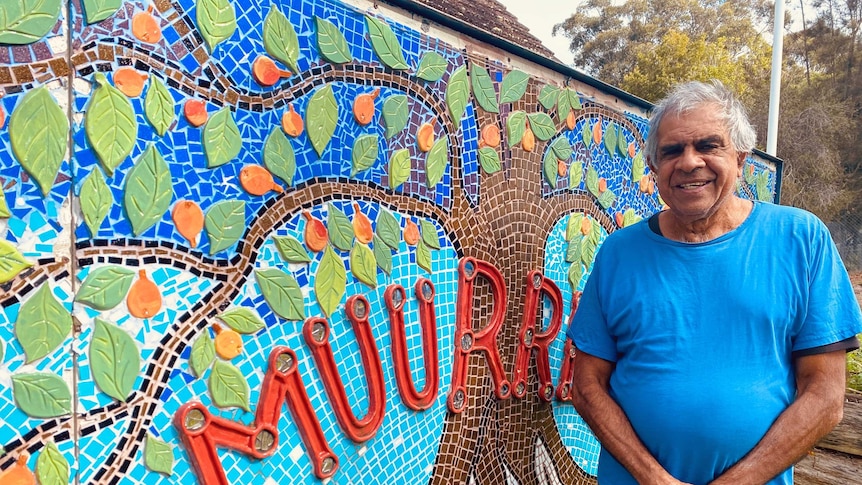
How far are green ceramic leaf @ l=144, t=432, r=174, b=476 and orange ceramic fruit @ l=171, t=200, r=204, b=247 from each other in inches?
17.6

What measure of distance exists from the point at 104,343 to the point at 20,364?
0.49ft

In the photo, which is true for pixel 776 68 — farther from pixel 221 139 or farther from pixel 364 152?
pixel 221 139

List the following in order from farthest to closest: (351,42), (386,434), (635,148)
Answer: (635,148), (386,434), (351,42)

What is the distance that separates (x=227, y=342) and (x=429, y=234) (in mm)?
768

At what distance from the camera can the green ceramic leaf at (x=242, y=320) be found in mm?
1492

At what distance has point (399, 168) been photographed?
1.91 meters

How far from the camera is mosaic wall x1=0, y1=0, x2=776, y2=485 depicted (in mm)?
1232

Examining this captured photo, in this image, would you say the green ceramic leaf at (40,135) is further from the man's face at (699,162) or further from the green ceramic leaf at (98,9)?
the man's face at (699,162)

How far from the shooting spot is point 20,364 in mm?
1193

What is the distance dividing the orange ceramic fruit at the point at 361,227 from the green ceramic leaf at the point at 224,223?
35 cm

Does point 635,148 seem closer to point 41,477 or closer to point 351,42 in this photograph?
point 351,42

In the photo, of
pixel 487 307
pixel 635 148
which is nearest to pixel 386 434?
pixel 487 307

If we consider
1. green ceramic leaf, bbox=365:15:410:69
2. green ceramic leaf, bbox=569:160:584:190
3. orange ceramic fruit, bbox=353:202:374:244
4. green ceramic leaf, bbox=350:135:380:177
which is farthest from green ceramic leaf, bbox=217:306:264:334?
green ceramic leaf, bbox=569:160:584:190

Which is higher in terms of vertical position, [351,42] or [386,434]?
[351,42]
